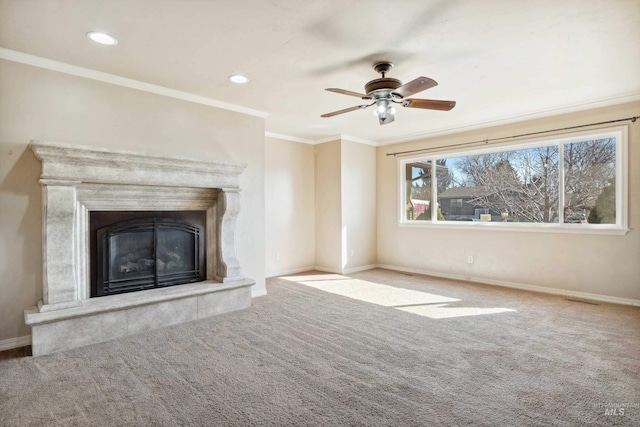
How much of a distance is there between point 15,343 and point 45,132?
188 cm

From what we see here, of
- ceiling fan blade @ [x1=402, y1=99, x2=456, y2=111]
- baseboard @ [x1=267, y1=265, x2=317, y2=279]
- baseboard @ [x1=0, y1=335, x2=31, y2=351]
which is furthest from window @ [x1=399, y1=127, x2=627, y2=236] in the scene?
baseboard @ [x1=0, y1=335, x2=31, y2=351]

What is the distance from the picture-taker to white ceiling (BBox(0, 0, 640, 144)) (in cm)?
225

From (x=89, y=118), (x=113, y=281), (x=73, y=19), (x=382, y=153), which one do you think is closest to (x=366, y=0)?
(x=73, y=19)

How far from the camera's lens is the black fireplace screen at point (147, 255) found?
11.0ft

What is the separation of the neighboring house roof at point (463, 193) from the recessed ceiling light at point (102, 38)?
5.16 meters

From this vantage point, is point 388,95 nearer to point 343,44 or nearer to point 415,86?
point 415,86

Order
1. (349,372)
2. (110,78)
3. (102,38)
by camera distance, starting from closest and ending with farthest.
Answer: (349,372), (102,38), (110,78)

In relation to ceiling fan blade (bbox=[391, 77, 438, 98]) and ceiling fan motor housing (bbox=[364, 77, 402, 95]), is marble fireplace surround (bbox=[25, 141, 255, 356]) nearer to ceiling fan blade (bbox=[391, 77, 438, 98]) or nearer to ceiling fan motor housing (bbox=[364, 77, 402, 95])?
ceiling fan motor housing (bbox=[364, 77, 402, 95])

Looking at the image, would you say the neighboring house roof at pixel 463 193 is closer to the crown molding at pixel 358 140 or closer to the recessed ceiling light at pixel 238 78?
the crown molding at pixel 358 140

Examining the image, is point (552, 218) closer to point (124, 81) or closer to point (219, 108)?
point (219, 108)

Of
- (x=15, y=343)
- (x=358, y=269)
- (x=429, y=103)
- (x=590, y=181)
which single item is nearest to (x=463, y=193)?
(x=590, y=181)

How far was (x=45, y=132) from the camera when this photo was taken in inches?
119

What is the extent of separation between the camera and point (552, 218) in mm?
4730

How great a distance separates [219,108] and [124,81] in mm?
1063
